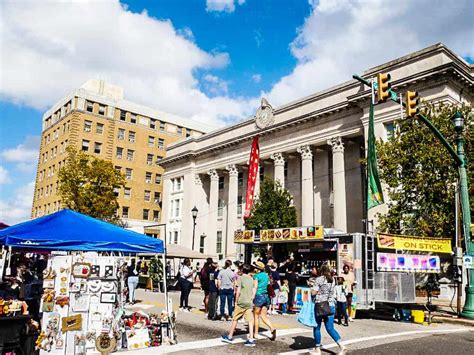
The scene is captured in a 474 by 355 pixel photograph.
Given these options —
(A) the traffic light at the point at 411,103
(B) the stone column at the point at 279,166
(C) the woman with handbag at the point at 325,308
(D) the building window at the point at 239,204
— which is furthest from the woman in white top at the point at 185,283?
(D) the building window at the point at 239,204

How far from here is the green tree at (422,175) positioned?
18.5 metres

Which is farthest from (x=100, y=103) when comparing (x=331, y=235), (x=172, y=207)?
(x=331, y=235)

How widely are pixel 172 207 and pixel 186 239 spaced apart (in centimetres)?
623

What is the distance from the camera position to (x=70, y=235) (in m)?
8.91

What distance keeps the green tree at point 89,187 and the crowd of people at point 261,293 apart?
23.5 meters

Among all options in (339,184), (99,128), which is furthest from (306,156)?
(99,128)

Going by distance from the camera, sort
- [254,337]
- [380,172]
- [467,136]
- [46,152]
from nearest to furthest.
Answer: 1. [254,337]
2. [467,136]
3. [380,172]
4. [46,152]

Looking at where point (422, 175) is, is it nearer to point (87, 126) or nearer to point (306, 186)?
point (306, 186)

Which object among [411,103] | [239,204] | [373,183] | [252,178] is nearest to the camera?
[411,103]

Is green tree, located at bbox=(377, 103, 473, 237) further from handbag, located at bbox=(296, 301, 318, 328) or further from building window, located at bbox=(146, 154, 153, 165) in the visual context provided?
building window, located at bbox=(146, 154, 153, 165)

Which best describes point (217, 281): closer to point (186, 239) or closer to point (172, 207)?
point (186, 239)

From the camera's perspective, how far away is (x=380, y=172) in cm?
2156

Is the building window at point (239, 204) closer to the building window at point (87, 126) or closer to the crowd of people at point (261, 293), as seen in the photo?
the building window at point (87, 126)

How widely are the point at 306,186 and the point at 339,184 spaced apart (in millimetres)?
3465
